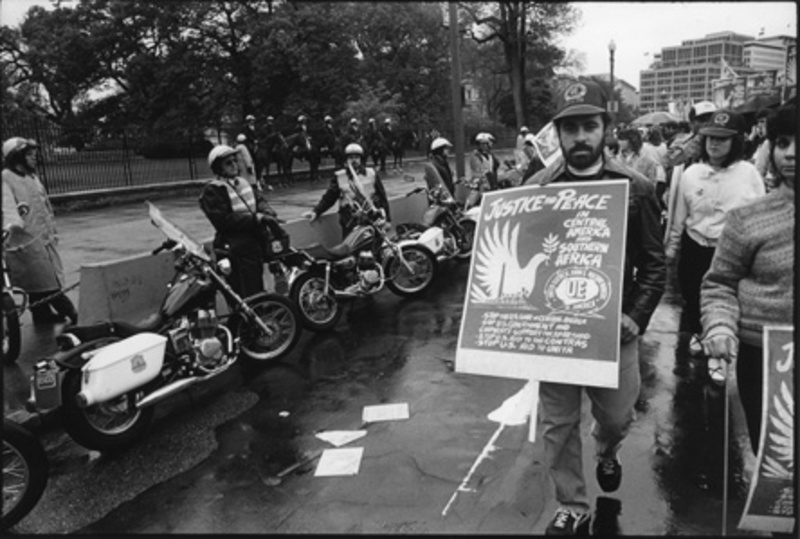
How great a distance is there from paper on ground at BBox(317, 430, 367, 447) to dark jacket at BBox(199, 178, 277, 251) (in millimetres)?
2471

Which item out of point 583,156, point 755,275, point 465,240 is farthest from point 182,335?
point 465,240

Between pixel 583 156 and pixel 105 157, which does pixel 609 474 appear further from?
pixel 105 157

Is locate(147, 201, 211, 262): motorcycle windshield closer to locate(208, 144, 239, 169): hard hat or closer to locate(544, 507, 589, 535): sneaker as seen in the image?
locate(208, 144, 239, 169): hard hat

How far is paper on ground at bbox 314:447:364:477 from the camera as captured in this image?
3.84 meters

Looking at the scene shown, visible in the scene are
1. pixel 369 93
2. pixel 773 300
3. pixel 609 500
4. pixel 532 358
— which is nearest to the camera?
pixel 773 300

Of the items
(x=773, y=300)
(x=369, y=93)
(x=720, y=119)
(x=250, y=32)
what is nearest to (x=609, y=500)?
(x=773, y=300)

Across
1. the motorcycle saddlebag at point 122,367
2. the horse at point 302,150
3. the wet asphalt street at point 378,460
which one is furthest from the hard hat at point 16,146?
the horse at point 302,150

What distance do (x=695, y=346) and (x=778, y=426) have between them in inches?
135

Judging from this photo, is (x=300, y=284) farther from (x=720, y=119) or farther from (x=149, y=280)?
(x=720, y=119)

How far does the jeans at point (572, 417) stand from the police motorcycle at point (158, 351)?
2626mm

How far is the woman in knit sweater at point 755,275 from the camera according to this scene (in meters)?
2.54

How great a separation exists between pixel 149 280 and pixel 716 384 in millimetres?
5052

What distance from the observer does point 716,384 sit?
4.95 metres

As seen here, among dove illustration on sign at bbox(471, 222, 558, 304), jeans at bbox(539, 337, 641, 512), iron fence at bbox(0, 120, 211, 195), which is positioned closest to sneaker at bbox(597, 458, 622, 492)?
jeans at bbox(539, 337, 641, 512)
